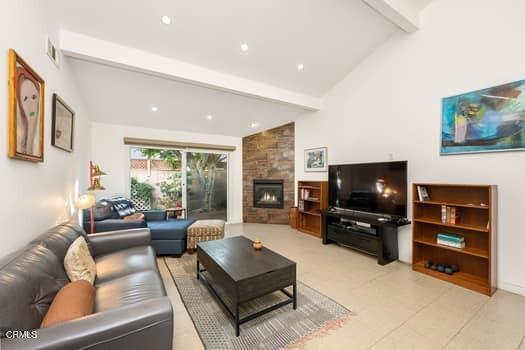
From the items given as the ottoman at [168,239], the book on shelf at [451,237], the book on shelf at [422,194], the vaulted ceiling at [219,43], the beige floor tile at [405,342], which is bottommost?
the beige floor tile at [405,342]

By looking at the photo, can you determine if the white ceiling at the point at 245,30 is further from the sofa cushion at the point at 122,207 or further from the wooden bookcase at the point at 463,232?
the sofa cushion at the point at 122,207

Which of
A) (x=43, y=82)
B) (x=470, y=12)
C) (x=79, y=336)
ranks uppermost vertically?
(x=470, y=12)

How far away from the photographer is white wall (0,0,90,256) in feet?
4.62

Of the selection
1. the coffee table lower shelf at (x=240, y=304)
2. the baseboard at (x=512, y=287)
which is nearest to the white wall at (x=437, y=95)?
the baseboard at (x=512, y=287)

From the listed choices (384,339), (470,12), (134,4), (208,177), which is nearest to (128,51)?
(134,4)

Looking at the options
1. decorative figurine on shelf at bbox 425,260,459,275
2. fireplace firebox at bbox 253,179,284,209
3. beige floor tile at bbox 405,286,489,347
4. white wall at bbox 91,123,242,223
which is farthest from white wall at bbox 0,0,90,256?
decorative figurine on shelf at bbox 425,260,459,275

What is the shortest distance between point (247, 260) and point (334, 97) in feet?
11.7

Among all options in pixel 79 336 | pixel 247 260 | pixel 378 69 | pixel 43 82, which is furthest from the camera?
pixel 378 69

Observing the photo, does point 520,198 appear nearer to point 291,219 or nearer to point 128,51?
point 291,219

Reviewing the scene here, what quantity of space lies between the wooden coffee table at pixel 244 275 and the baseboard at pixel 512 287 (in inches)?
93.2

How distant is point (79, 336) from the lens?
36.9 inches

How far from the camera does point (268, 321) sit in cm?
193

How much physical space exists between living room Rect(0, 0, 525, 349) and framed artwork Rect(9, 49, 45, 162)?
2 cm

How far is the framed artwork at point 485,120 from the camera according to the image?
2.34 m
